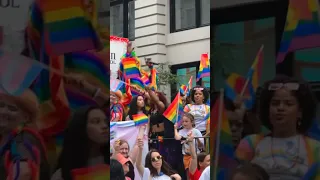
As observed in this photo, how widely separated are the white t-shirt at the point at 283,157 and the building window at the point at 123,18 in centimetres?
1292

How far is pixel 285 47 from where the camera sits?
215 cm

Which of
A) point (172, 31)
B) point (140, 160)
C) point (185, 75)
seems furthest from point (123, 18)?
point (140, 160)

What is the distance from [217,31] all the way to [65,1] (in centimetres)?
61

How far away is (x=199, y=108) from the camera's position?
764cm

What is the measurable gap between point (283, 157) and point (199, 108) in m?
5.49

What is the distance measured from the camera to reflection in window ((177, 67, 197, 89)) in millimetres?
13203

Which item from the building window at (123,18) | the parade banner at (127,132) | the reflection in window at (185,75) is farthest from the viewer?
the building window at (123,18)

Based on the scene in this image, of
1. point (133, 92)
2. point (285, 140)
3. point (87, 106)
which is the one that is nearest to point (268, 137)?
point (285, 140)

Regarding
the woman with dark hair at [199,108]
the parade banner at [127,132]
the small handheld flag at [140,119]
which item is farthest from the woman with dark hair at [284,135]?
the woman with dark hair at [199,108]

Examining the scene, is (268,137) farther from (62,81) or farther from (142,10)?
(142,10)

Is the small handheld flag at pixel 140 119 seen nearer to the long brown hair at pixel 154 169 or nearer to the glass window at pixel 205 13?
the long brown hair at pixel 154 169

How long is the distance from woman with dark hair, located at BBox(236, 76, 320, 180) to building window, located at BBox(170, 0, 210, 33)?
11.7m

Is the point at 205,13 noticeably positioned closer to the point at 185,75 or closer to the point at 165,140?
the point at 185,75

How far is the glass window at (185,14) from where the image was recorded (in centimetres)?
1410
